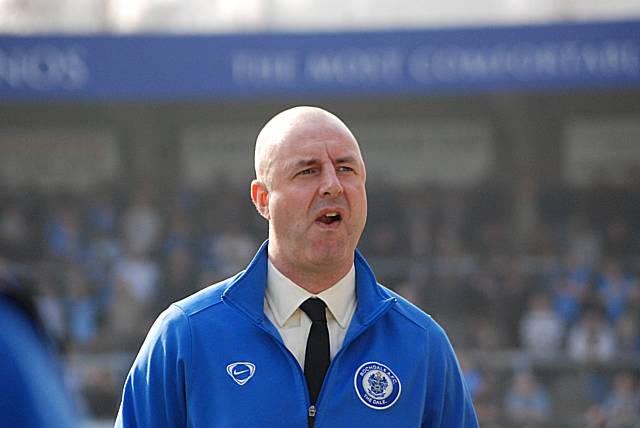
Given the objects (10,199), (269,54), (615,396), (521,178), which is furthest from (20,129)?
(615,396)

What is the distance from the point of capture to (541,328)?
1383 cm

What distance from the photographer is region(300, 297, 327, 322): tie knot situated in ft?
10.3

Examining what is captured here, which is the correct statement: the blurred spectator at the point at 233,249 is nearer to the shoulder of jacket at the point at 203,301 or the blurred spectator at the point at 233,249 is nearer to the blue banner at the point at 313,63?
the blue banner at the point at 313,63

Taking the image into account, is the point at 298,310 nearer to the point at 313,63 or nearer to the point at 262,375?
the point at 262,375

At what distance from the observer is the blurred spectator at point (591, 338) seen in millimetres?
13398

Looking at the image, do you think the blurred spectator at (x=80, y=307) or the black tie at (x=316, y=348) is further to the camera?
the blurred spectator at (x=80, y=307)

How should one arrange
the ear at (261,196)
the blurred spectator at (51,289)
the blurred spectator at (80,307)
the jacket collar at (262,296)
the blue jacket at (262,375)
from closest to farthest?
1. the blue jacket at (262,375)
2. the jacket collar at (262,296)
3. the ear at (261,196)
4. the blurred spectator at (51,289)
5. the blurred spectator at (80,307)

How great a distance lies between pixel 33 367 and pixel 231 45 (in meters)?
14.4

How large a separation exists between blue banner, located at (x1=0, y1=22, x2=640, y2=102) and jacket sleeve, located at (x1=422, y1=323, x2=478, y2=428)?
1263 centimetres

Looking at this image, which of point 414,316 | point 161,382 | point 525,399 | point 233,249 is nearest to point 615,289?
point 525,399

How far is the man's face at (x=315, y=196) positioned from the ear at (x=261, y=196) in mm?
27

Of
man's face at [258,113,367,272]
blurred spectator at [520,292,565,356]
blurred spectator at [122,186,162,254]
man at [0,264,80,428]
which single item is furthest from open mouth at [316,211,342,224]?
blurred spectator at [122,186,162,254]

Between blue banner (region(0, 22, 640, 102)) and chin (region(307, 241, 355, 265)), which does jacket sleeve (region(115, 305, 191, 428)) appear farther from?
blue banner (region(0, 22, 640, 102))

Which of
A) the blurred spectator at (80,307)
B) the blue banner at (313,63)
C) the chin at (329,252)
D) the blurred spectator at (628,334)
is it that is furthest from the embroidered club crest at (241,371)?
the blue banner at (313,63)
